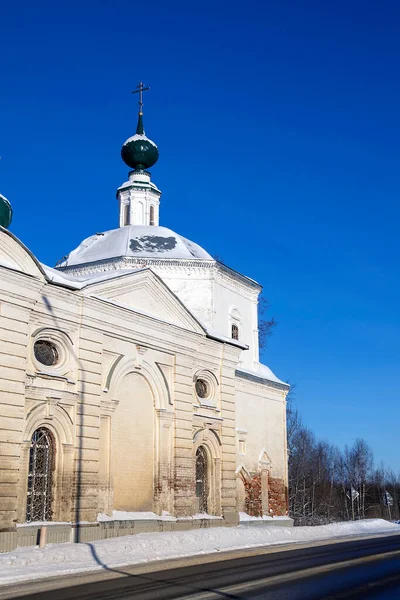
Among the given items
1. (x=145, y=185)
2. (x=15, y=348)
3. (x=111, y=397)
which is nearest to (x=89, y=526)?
(x=111, y=397)

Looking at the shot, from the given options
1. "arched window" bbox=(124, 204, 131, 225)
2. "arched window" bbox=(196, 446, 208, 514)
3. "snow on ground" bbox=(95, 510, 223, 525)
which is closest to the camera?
"snow on ground" bbox=(95, 510, 223, 525)

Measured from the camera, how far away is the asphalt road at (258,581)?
392 inches

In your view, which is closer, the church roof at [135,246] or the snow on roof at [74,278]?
the snow on roof at [74,278]

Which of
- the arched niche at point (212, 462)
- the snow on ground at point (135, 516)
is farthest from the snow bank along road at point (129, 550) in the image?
the arched niche at point (212, 462)

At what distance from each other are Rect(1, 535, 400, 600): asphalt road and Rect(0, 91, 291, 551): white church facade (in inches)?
174

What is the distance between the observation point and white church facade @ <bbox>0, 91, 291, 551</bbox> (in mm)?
16297

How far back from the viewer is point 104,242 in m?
27.5

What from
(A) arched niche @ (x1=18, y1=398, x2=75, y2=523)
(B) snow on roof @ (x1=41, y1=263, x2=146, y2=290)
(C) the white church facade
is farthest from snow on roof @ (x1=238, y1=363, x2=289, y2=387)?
(A) arched niche @ (x1=18, y1=398, x2=75, y2=523)

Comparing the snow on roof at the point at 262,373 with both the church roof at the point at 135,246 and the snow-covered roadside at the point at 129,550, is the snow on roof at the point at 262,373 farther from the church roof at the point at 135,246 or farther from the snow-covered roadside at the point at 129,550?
the snow-covered roadside at the point at 129,550

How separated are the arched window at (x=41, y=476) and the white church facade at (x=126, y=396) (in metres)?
0.03

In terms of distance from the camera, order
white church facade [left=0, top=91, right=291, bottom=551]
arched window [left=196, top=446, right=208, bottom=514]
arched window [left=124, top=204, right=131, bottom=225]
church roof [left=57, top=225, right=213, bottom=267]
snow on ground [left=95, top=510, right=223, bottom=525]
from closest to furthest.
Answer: white church facade [left=0, top=91, right=291, bottom=551] → snow on ground [left=95, top=510, right=223, bottom=525] → arched window [left=196, top=446, right=208, bottom=514] → church roof [left=57, top=225, right=213, bottom=267] → arched window [left=124, top=204, right=131, bottom=225]

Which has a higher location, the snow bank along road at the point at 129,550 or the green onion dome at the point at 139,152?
the green onion dome at the point at 139,152

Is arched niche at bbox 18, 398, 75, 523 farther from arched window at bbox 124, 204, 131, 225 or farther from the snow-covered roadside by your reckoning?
arched window at bbox 124, 204, 131, 225

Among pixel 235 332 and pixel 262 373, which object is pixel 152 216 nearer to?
pixel 235 332
